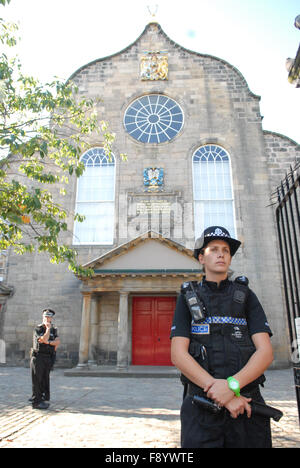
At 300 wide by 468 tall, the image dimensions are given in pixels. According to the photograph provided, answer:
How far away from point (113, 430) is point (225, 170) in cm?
1434

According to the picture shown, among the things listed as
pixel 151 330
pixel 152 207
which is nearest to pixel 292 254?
pixel 151 330

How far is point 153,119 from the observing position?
17.8 metres

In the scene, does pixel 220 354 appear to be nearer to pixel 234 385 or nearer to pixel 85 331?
pixel 234 385

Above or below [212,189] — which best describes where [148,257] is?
below

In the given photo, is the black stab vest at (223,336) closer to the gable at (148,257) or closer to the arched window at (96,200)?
the gable at (148,257)

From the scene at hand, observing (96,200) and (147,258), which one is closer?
(147,258)

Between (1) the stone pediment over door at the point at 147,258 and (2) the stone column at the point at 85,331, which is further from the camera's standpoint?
(1) the stone pediment over door at the point at 147,258

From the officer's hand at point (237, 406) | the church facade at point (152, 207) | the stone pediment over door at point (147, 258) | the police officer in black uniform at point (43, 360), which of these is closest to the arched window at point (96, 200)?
the church facade at point (152, 207)

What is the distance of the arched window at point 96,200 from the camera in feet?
52.4

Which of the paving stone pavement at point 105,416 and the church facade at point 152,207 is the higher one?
the church facade at point 152,207

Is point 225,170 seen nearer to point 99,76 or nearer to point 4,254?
point 99,76

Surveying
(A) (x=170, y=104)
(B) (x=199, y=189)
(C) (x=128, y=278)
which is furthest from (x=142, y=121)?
(C) (x=128, y=278)

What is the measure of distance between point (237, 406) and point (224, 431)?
23 cm

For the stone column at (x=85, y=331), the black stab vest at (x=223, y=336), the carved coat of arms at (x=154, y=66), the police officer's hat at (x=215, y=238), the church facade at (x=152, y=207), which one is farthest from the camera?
the carved coat of arms at (x=154, y=66)
